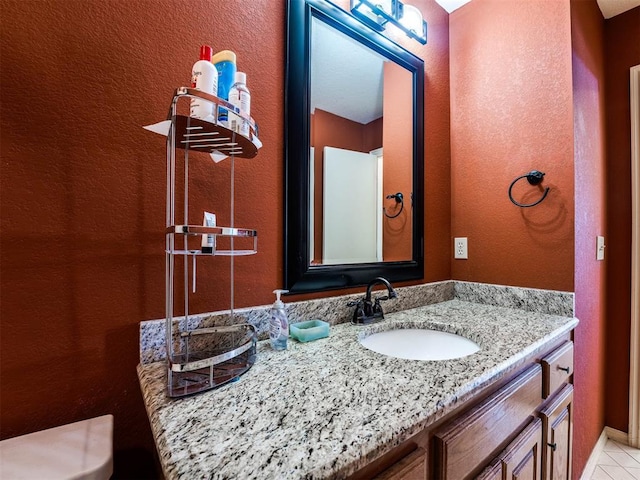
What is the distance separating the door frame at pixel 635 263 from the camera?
1.64m

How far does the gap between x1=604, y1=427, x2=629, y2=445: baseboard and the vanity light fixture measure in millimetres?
2439

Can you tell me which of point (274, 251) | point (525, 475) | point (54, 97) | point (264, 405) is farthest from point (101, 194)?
point (525, 475)

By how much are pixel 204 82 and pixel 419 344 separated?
42.6 inches

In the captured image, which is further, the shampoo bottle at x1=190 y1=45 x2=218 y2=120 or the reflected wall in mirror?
the reflected wall in mirror

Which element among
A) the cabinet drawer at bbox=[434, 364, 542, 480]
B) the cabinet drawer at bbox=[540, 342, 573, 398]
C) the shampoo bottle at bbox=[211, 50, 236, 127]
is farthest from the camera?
the cabinet drawer at bbox=[540, 342, 573, 398]

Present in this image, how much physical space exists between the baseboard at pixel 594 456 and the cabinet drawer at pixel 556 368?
0.79m

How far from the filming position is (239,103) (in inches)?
29.0

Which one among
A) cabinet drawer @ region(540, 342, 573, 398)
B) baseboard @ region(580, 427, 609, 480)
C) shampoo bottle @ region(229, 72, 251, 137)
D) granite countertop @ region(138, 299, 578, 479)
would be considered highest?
shampoo bottle @ region(229, 72, 251, 137)

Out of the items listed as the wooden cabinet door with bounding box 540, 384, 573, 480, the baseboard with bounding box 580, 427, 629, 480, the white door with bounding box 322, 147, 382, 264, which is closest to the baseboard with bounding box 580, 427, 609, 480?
the baseboard with bounding box 580, 427, 629, 480

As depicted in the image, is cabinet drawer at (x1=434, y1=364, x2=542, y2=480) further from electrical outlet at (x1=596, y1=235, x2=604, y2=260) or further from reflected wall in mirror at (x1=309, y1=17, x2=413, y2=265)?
electrical outlet at (x1=596, y1=235, x2=604, y2=260)

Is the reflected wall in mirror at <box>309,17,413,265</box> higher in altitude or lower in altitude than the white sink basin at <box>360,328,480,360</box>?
higher

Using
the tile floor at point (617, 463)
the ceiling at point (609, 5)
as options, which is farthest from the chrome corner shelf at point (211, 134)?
the tile floor at point (617, 463)

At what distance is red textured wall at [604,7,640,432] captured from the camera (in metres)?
1.67

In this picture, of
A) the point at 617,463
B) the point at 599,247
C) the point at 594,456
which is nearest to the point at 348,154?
the point at 599,247
